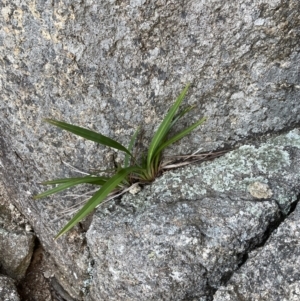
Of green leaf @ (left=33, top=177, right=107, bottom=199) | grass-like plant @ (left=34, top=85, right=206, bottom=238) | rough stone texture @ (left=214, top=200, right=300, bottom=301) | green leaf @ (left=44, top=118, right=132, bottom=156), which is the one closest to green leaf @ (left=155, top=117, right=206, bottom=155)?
grass-like plant @ (left=34, top=85, right=206, bottom=238)

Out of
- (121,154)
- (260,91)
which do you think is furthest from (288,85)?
(121,154)

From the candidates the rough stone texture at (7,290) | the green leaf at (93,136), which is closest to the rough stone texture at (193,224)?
the green leaf at (93,136)

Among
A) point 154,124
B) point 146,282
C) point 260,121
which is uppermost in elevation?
point 260,121

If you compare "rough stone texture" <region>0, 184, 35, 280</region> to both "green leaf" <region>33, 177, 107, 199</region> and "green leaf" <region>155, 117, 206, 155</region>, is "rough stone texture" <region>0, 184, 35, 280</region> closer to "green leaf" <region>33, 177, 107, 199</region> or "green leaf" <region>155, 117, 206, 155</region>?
"green leaf" <region>33, 177, 107, 199</region>

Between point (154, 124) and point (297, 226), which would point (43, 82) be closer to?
point (154, 124)

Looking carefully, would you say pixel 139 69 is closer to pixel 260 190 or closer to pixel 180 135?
pixel 180 135
